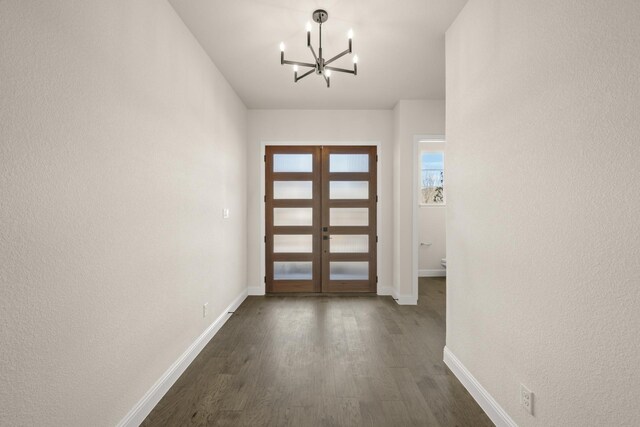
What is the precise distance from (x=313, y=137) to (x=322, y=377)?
133 inches

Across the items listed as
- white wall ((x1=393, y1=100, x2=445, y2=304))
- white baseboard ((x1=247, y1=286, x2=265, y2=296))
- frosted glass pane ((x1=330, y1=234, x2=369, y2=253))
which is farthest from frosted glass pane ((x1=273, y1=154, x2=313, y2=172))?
white baseboard ((x1=247, y1=286, x2=265, y2=296))

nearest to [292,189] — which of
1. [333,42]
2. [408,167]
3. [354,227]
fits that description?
[354,227]

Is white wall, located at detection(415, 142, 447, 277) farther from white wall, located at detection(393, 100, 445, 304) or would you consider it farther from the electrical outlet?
the electrical outlet

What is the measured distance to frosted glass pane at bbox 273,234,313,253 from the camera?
4941 millimetres

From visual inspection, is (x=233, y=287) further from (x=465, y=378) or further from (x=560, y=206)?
(x=560, y=206)

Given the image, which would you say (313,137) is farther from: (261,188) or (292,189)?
(261,188)

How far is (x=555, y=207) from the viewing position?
1.46 m

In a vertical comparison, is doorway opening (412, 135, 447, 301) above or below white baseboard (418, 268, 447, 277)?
above

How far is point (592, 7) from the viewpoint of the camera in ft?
4.17

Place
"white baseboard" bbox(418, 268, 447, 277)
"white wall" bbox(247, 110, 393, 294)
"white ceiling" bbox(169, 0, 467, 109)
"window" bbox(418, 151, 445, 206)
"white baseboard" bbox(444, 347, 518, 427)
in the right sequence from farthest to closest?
1. "window" bbox(418, 151, 445, 206)
2. "white baseboard" bbox(418, 268, 447, 277)
3. "white wall" bbox(247, 110, 393, 294)
4. "white ceiling" bbox(169, 0, 467, 109)
5. "white baseboard" bbox(444, 347, 518, 427)

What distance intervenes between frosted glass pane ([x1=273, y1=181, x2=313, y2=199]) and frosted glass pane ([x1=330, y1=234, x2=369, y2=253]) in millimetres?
787

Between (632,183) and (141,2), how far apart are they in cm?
268

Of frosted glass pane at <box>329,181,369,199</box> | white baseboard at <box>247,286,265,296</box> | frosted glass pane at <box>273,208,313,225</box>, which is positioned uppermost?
frosted glass pane at <box>329,181,369,199</box>

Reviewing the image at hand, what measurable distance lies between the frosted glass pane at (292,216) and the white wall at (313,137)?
25 centimetres
